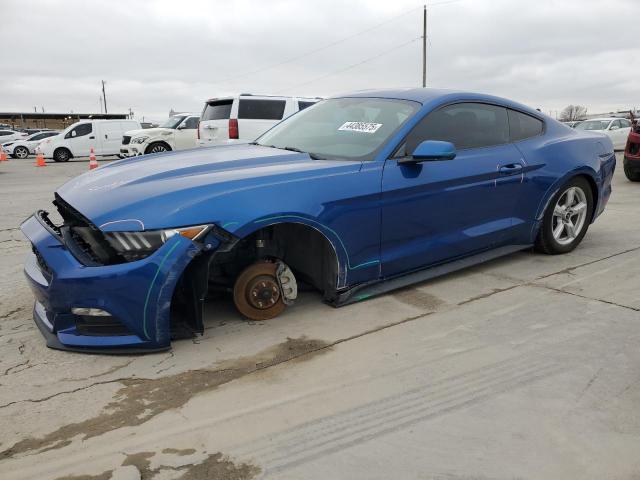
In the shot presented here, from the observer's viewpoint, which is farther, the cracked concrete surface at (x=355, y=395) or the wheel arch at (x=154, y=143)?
the wheel arch at (x=154, y=143)

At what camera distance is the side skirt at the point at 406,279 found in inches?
133

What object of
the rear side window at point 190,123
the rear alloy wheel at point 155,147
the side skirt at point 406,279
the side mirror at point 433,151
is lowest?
the side skirt at point 406,279

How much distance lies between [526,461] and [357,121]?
2514 millimetres

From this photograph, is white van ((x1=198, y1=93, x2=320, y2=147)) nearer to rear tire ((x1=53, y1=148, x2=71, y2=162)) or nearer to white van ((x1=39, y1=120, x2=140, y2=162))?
white van ((x1=39, y1=120, x2=140, y2=162))

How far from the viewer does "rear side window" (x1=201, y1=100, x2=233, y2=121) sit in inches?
486

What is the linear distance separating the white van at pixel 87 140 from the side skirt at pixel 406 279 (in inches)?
765

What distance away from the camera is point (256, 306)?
10.6 feet

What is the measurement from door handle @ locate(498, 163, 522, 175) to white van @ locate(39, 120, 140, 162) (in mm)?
19479

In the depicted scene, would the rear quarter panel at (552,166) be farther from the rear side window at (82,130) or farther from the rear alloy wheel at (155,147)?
the rear side window at (82,130)

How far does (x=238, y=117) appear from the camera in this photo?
12.2 metres

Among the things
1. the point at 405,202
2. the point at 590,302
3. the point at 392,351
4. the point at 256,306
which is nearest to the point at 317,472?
the point at 392,351

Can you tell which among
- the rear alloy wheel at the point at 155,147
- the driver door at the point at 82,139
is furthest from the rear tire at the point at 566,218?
the driver door at the point at 82,139

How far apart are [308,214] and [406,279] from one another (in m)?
1.03

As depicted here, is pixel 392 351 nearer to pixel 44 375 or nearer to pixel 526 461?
pixel 526 461
